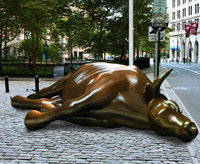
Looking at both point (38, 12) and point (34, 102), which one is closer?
point (34, 102)

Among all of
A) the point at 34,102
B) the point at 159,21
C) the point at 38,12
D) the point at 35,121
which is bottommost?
the point at 35,121

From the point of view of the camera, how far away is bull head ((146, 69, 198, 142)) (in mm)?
4621

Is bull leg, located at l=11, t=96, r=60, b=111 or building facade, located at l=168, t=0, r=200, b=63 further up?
building facade, located at l=168, t=0, r=200, b=63

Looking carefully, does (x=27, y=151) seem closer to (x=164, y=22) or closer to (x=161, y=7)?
(x=164, y=22)

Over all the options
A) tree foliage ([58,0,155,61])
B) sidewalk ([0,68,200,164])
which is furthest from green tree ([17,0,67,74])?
sidewalk ([0,68,200,164])

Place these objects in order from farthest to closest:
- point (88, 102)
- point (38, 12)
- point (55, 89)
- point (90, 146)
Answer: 1. point (38, 12)
2. point (55, 89)
3. point (88, 102)
4. point (90, 146)

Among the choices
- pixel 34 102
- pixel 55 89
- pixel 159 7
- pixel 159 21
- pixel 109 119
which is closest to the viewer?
pixel 109 119

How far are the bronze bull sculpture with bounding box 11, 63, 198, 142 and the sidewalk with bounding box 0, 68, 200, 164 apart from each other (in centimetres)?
23

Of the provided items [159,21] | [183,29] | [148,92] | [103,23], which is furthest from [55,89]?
[183,29]

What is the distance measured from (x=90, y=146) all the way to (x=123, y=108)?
3.05ft

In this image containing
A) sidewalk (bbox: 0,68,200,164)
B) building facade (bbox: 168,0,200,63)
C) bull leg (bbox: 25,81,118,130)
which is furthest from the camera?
building facade (bbox: 168,0,200,63)

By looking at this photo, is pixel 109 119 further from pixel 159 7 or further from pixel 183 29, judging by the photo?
pixel 183 29

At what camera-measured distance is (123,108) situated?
5.26 m

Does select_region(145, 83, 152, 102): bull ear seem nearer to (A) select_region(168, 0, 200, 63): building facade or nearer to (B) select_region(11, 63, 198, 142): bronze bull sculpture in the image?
(B) select_region(11, 63, 198, 142): bronze bull sculpture
